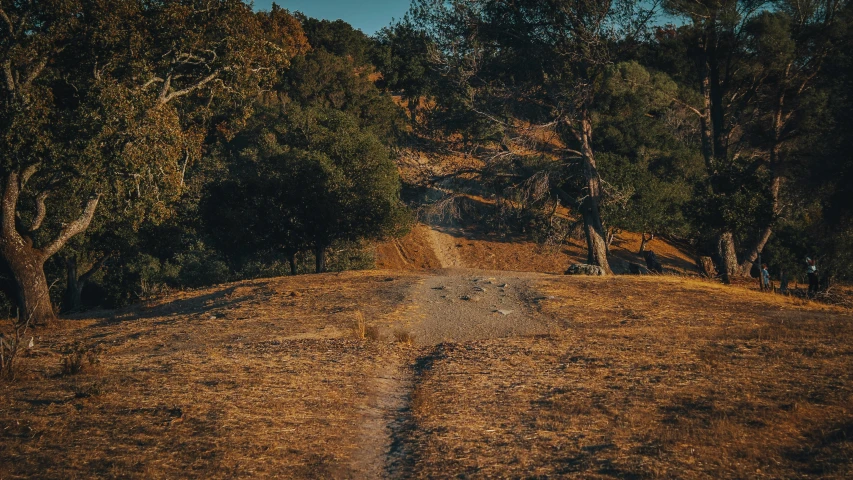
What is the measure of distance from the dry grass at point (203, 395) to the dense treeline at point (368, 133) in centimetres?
397

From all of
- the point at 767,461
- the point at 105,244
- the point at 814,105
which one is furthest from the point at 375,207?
the point at 767,461

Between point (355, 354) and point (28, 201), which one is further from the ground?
point (28, 201)

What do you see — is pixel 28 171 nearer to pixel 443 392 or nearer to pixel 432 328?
pixel 432 328

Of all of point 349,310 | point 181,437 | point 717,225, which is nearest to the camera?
point 181,437

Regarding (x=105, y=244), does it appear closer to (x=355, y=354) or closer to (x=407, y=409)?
(x=355, y=354)

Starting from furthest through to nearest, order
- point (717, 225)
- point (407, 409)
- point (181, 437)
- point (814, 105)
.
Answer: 1. point (814, 105)
2. point (717, 225)
3. point (407, 409)
4. point (181, 437)

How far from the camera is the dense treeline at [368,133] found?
52.0 ft

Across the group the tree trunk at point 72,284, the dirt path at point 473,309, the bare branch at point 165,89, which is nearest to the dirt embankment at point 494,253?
the tree trunk at point 72,284

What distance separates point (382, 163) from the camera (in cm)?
2827

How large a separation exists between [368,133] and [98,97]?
648 inches

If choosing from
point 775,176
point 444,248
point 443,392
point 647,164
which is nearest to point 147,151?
point 443,392

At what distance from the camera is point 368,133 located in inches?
1209

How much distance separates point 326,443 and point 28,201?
59.5 ft

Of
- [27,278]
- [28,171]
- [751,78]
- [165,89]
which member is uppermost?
[751,78]
